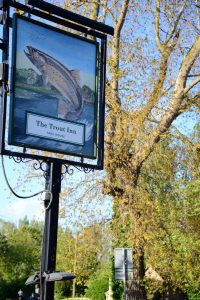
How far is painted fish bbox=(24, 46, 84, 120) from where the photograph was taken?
678 cm

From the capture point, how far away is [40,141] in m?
6.56

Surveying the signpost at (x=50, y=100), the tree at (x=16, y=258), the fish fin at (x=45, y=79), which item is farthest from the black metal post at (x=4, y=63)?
the tree at (x=16, y=258)

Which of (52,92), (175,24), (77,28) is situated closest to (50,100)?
(52,92)

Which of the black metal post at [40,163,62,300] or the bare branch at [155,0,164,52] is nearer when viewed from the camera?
the black metal post at [40,163,62,300]

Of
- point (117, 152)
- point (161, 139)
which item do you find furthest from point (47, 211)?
point (161, 139)

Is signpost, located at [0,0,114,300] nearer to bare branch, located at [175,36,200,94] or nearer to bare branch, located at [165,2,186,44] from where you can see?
bare branch, located at [175,36,200,94]

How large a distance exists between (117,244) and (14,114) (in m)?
11.1

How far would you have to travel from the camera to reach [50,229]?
6.45 metres

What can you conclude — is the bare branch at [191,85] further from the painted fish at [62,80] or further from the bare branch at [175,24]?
the painted fish at [62,80]

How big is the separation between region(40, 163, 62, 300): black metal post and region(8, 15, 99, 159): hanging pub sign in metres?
0.33

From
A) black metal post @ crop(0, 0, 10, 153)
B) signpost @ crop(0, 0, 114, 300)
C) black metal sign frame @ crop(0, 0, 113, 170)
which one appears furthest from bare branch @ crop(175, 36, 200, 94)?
black metal post @ crop(0, 0, 10, 153)

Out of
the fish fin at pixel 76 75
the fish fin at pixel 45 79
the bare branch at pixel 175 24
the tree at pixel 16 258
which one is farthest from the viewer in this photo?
the tree at pixel 16 258

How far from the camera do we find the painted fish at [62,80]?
678 cm

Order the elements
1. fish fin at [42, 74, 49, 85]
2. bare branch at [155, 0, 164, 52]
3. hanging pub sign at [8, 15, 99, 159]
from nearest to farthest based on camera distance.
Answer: hanging pub sign at [8, 15, 99, 159], fish fin at [42, 74, 49, 85], bare branch at [155, 0, 164, 52]
